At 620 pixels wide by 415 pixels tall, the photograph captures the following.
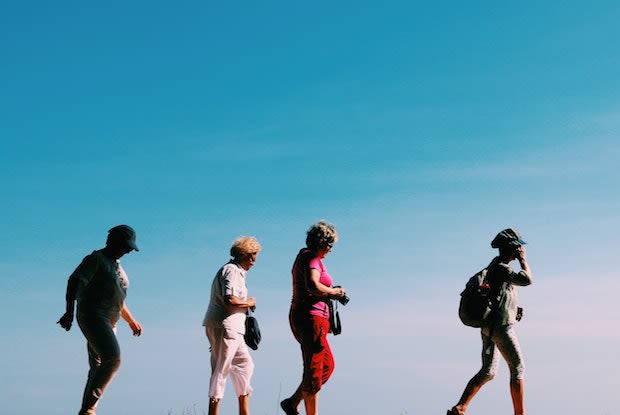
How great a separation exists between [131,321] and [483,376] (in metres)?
4.52

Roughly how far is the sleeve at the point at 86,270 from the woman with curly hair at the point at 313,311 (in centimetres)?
239

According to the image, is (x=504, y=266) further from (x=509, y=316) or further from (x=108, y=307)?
(x=108, y=307)

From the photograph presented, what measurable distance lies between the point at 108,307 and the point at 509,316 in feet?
16.4

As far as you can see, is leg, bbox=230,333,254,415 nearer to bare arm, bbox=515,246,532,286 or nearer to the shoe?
the shoe

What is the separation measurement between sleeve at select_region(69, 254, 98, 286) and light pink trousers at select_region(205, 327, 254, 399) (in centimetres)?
177

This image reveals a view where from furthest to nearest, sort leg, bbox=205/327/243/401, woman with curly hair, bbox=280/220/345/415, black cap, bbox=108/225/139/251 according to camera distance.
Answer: leg, bbox=205/327/243/401, woman with curly hair, bbox=280/220/345/415, black cap, bbox=108/225/139/251

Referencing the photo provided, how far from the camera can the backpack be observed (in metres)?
10.8

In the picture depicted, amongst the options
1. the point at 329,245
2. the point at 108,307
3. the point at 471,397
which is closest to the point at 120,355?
the point at 108,307

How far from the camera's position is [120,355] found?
979 cm

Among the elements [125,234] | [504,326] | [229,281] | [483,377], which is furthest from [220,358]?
[504,326]

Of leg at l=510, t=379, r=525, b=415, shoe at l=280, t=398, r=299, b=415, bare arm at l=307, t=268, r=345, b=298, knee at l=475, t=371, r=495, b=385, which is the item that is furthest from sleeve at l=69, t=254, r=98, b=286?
leg at l=510, t=379, r=525, b=415

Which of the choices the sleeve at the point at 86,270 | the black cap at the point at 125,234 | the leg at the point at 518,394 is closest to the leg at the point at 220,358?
the black cap at the point at 125,234

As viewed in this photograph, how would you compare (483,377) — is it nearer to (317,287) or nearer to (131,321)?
(317,287)

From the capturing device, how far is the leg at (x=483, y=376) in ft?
35.0
